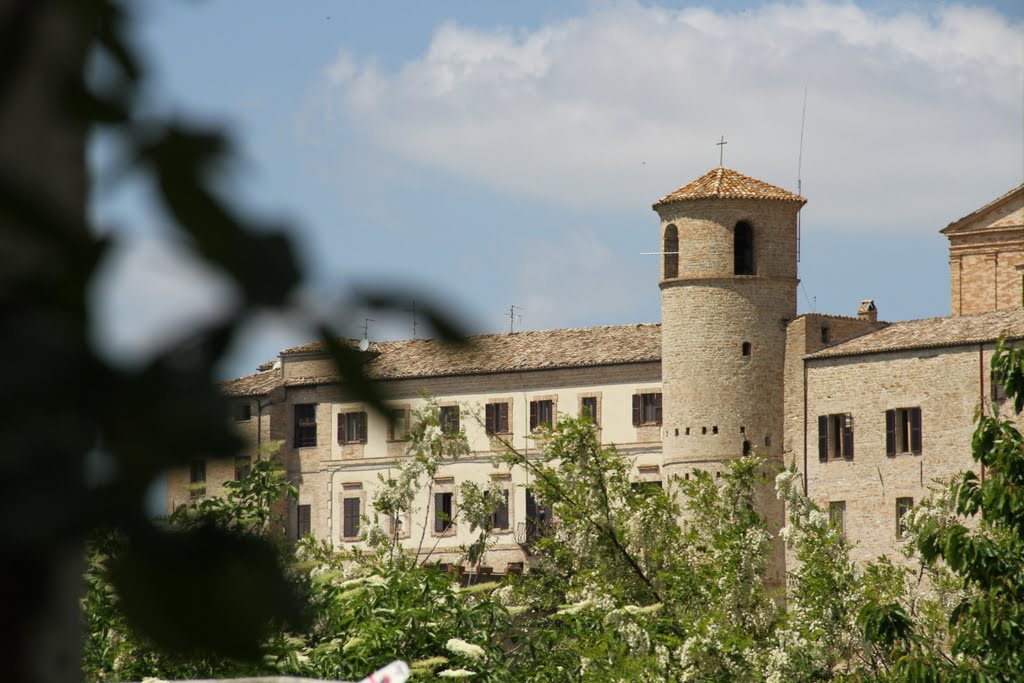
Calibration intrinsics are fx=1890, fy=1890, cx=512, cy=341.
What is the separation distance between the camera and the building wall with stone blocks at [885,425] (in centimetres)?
4391

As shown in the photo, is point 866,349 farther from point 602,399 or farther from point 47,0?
point 47,0

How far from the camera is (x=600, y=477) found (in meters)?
29.3

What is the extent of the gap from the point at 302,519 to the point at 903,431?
20.4 metres

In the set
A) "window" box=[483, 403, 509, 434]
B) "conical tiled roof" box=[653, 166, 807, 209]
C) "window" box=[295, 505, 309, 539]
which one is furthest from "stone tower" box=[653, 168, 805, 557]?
"window" box=[295, 505, 309, 539]

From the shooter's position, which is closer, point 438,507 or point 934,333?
point 934,333

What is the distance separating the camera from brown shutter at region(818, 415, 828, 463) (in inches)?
1834

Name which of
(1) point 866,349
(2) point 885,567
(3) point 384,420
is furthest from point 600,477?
(3) point 384,420

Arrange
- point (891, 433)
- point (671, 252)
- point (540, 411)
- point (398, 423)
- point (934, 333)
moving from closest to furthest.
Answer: point (398, 423) < point (934, 333) < point (891, 433) < point (671, 252) < point (540, 411)

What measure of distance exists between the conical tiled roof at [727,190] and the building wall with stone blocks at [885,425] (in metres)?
4.90

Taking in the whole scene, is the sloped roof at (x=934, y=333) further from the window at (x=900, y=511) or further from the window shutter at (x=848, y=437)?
the window at (x=900, y=511)

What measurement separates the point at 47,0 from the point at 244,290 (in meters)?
0.15

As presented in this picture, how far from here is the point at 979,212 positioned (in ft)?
183

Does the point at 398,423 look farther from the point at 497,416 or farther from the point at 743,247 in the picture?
the point at 497,416

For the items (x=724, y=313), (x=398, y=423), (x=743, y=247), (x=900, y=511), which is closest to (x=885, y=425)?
(x=900, y=511)
